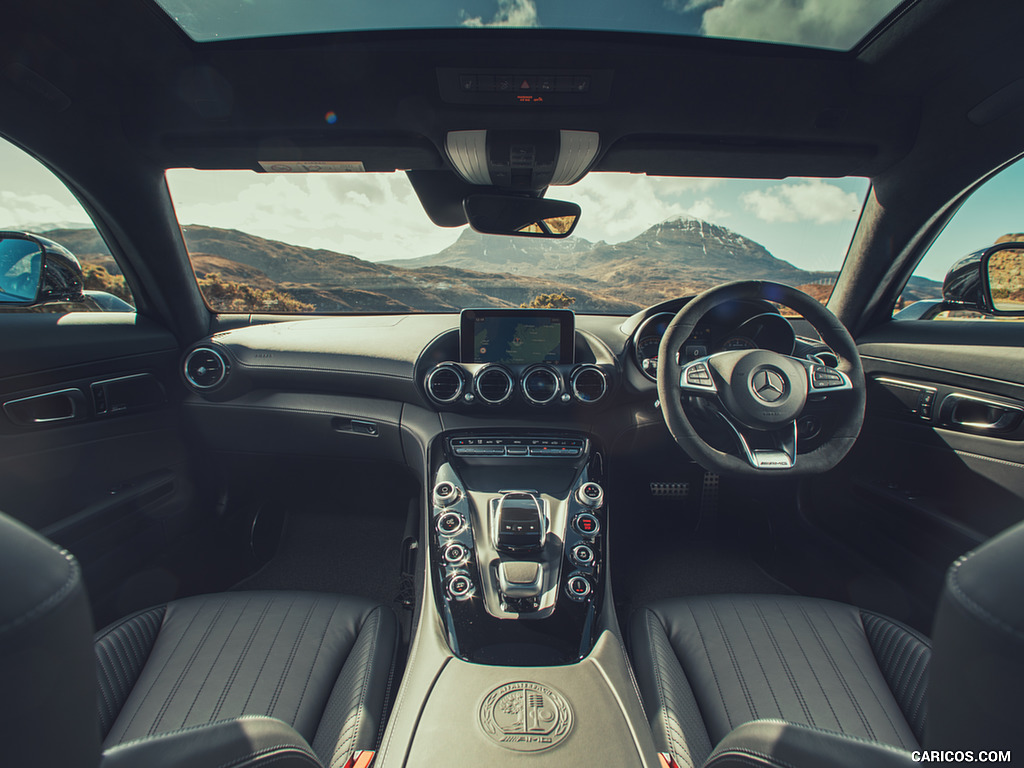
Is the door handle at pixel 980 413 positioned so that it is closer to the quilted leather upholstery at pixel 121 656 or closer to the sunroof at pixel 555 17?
the sunroof at pixel 555 17

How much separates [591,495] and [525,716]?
0.88 m

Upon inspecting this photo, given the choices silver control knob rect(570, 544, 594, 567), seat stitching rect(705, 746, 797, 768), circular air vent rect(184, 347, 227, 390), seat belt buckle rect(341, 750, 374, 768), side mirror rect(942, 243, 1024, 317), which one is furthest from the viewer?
circular air vent rect(184, 347, 227, 390)

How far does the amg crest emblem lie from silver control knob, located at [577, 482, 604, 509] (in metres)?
0.73

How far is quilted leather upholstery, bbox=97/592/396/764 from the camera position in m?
1.43

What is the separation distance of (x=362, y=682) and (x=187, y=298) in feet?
6.91

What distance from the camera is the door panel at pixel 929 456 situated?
1887 mm

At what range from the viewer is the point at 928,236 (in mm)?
2307

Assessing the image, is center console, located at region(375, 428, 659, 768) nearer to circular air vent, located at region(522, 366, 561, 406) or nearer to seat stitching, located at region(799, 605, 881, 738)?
circular air vent, located at region(522, 366, 561, 406)

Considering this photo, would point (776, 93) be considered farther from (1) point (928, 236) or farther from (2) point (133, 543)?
(2) point (133, 543)

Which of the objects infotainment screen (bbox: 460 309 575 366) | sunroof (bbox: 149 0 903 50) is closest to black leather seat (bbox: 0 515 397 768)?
infotainment screen (bbox: 460 309 575 366)

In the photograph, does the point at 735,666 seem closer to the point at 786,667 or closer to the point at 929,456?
the point at 786,667

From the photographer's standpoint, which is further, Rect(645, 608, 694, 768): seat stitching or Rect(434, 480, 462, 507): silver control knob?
Rect(434, 480, 462, 507): silver control knob

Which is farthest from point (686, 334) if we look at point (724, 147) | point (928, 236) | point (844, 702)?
point (928, 236)

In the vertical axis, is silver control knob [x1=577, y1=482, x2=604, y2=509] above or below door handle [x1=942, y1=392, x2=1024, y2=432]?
below
